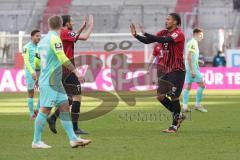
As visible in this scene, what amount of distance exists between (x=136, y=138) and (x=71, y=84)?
1629 millimetres

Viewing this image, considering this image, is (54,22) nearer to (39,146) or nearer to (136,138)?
(39,146)

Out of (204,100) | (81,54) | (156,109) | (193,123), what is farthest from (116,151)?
(81,54)

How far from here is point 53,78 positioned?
11531mm

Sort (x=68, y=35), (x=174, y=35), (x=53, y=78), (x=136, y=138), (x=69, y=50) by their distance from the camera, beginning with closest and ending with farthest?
(x=53, y=78) → (x=136, y=138) → (x=68, y=35) → (x=69, y=50) → (x=174, y=35)

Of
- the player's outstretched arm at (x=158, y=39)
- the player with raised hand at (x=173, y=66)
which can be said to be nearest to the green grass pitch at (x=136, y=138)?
the player with raised hand at (x=173, y=66)

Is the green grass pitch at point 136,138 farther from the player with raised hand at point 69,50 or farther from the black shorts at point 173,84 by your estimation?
the black shorts at point 173,84

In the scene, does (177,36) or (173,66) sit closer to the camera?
(177,36)

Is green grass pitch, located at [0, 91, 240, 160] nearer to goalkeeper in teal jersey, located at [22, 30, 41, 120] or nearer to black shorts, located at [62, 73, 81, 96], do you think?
black shorts, located at [62, 73, 81, 96]

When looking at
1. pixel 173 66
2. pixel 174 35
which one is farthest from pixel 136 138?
pixel 174 35

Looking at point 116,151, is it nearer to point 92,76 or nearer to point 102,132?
point 102,132

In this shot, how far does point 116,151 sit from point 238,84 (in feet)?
75.9

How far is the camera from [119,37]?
1526 inches

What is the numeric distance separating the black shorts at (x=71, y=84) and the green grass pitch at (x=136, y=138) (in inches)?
31.7

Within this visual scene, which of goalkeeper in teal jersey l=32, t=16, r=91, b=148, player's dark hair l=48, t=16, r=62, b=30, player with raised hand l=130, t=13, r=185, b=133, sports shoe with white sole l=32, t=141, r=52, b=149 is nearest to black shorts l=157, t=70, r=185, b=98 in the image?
player with raised hand l=130, t=13, r=185, b=133
